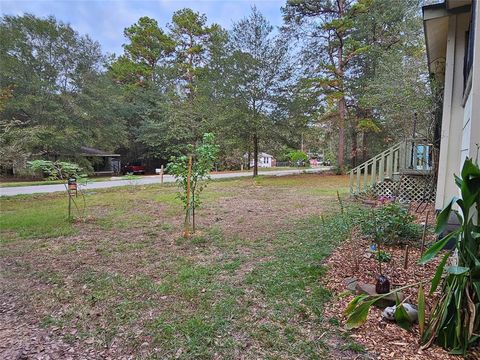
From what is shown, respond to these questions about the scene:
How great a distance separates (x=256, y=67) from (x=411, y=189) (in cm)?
1051

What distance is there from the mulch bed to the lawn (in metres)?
0.13

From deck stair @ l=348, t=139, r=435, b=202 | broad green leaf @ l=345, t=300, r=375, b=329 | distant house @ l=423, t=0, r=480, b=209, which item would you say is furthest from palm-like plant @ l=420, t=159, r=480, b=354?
deck stair @ l=348, t=139, r=435, b=202

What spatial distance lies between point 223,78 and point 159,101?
1004 cm

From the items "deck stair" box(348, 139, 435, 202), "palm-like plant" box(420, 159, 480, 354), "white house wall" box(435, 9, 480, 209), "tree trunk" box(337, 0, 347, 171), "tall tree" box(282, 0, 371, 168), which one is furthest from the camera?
"tree trunk" box(337, 0, 347, 171)

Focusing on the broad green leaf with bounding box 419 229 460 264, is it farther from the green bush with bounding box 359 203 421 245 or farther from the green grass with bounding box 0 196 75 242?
the green grass with bounding box 0 196 75 242

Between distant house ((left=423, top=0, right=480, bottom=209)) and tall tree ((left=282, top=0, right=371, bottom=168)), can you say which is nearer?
distant house ((left=423, top=0, right=480, bottom=209))

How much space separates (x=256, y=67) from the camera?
15320 millimetres

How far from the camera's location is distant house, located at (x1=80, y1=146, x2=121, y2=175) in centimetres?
2316

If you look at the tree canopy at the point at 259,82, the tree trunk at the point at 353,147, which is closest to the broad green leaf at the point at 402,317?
the tree canopy at the point at 259,82

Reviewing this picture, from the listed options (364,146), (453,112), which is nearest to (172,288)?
(453,112)

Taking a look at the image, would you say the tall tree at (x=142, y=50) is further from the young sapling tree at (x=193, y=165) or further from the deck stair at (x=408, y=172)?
the young sapling tree at (x=193, y=165)

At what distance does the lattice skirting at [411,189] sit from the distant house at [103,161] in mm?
20626

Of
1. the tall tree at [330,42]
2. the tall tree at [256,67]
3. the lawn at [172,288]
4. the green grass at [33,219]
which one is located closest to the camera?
the lawn at [172,288]

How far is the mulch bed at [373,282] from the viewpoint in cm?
187
